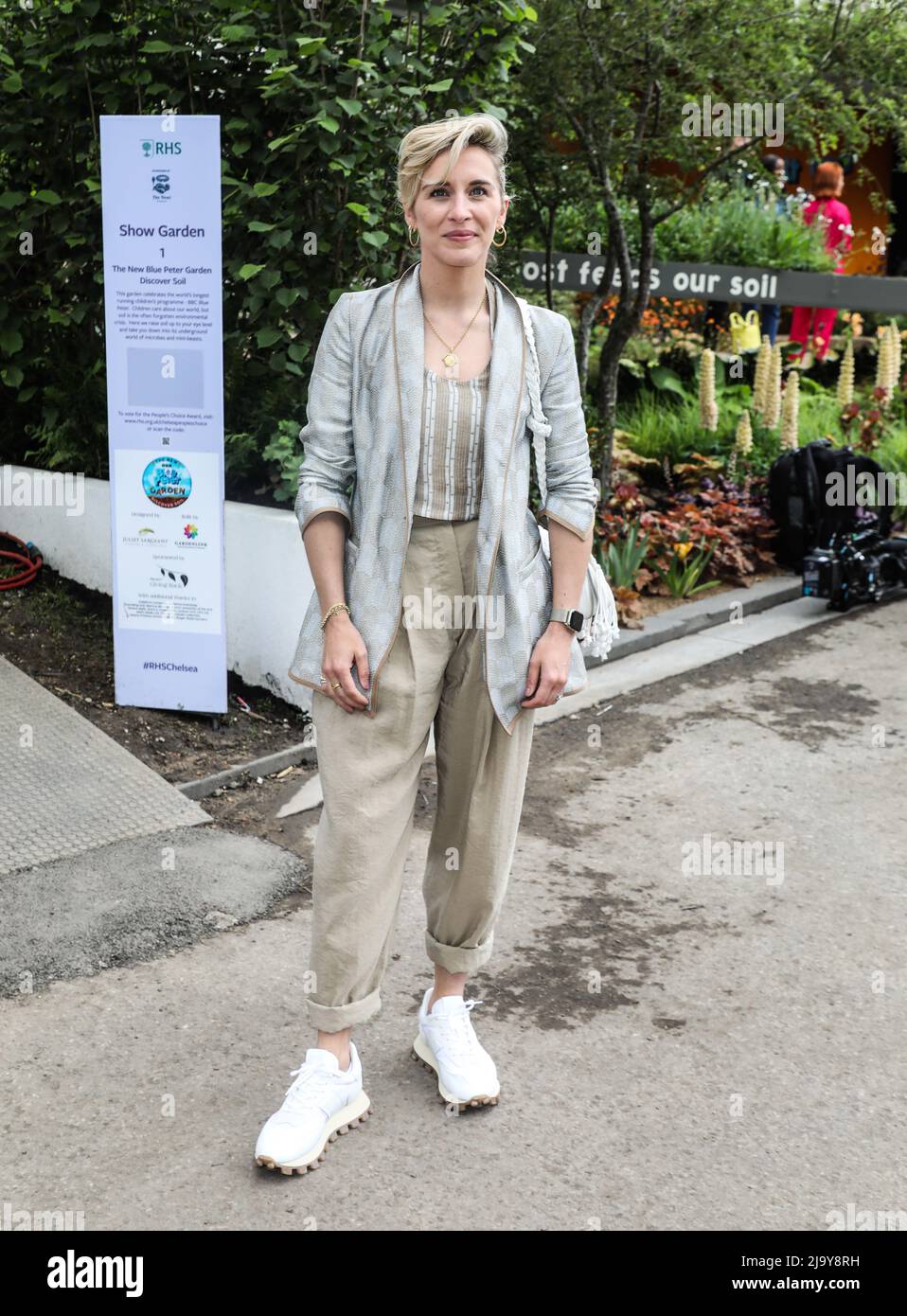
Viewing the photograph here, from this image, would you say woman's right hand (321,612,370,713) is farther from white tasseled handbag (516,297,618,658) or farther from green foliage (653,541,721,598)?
green foliage (653,541,721,598)

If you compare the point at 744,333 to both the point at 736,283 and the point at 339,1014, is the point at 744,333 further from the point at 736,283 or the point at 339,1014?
the point at 339,1014

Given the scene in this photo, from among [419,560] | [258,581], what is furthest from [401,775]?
[258,581]

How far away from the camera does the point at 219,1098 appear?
3.30 m

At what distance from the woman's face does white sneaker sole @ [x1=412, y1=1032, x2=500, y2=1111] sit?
1.87m

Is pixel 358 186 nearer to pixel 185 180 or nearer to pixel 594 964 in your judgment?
pixel 185 180

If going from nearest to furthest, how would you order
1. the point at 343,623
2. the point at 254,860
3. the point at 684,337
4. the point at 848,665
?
the point at 343,623, the point at 254,860, the point at 848,665, the point at 684,337

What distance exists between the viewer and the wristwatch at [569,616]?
122 inches

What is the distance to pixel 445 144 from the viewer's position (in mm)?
2861

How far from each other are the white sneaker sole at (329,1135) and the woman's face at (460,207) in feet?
6.21

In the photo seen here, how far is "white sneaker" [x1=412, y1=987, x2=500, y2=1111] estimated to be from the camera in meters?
3.28

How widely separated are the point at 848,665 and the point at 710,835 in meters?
2.60

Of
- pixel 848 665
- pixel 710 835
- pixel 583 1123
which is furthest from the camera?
pixel 848 665

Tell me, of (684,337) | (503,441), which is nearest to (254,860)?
(503,441)

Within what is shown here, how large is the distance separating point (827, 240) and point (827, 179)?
546mm
